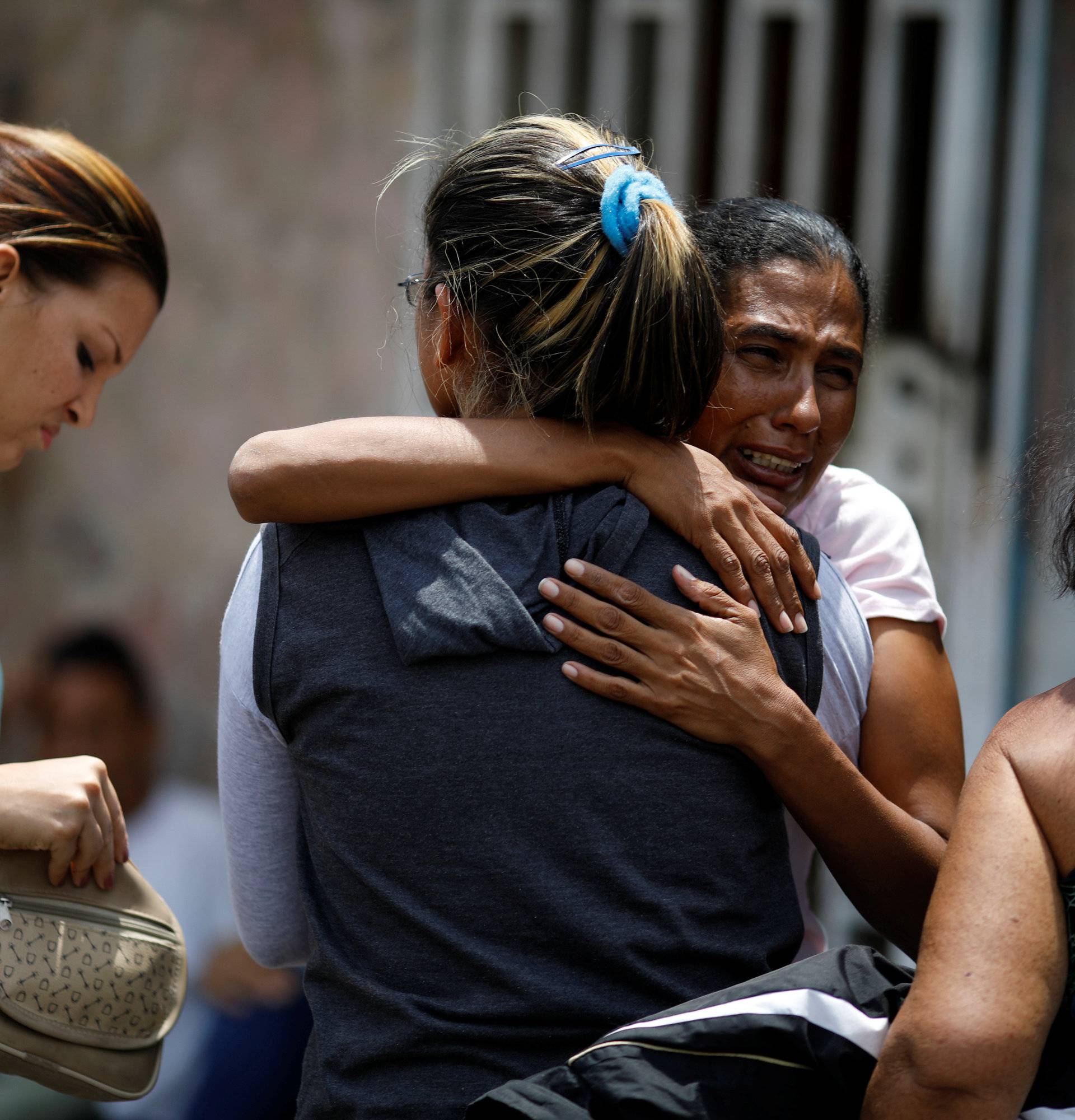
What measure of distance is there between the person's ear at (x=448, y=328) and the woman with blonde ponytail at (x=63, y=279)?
3.07ft

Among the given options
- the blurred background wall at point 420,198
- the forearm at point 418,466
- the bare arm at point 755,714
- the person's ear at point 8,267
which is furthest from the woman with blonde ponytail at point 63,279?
the blurred background wall at point 420,198

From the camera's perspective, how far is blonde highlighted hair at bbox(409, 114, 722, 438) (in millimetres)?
1262

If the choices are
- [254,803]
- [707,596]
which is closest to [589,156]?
[707,596]

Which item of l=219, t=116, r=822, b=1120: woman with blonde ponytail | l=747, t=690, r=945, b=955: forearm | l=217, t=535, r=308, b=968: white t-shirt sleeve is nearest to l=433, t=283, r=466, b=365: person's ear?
l=219, t=116, r=822, b=1120: woman with blonde ponytail

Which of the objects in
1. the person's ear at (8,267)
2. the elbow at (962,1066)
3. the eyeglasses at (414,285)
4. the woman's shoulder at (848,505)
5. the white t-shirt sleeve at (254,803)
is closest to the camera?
the elbow at (962,1066)

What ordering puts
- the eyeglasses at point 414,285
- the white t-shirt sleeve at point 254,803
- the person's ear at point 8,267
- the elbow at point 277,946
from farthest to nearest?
the person's ear at point 8,267 → the elbow at point 277,946 → the eyeglasses at point 414,285 → the white t-shirt sleeve at point 254,803

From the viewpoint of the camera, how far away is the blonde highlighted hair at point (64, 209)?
1954 millimetres

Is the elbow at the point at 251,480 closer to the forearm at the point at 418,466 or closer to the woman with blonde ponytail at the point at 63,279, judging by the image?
the forearm at the point at 418,466

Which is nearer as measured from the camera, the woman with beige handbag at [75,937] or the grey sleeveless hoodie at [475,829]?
the grey sleeveless hoodie at [475,829]

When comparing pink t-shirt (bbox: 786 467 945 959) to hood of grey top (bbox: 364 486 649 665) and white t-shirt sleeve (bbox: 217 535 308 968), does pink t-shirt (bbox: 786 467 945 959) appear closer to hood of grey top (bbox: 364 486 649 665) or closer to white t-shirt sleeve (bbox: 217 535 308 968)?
hood of grey top (bbox: 364 486 649 665)

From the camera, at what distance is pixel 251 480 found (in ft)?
4.30

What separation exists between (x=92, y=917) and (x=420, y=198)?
8.72 ft

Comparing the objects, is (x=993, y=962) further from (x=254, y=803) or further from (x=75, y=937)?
(x=75, y=937)

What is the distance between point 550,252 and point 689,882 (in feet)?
2.17
